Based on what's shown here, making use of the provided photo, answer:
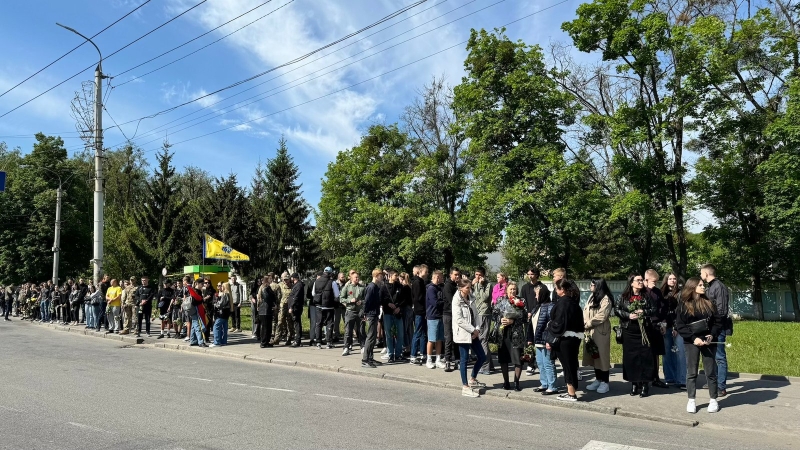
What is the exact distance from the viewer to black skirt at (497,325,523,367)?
9070mm

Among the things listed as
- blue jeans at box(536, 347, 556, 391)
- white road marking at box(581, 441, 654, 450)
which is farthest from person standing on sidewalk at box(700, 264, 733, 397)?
Answer: white road marking at box(581, 441, 654, 450)

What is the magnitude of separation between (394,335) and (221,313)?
561cm

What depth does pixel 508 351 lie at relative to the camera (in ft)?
30.2

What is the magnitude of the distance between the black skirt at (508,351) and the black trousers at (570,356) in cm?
84

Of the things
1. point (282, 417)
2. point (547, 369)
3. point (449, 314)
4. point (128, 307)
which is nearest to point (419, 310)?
point (449, 314)

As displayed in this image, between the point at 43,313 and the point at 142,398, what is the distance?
21679 mm

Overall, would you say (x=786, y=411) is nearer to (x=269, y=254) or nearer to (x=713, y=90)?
(x=713, y=90)

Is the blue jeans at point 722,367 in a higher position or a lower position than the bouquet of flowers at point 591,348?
lower

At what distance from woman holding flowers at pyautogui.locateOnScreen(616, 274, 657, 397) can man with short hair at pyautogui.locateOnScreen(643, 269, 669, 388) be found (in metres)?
0.10

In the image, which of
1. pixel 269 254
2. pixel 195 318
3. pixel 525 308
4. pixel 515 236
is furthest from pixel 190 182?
pixel 525 308

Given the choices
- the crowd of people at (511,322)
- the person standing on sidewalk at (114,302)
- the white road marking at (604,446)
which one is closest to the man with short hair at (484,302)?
the crowd of people at (511,322)

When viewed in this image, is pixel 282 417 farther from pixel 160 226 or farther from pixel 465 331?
pixel 160 226

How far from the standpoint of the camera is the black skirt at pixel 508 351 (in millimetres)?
9070

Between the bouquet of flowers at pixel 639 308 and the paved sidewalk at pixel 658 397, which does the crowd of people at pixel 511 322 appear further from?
the paved sidewalk at pixel 658 397
